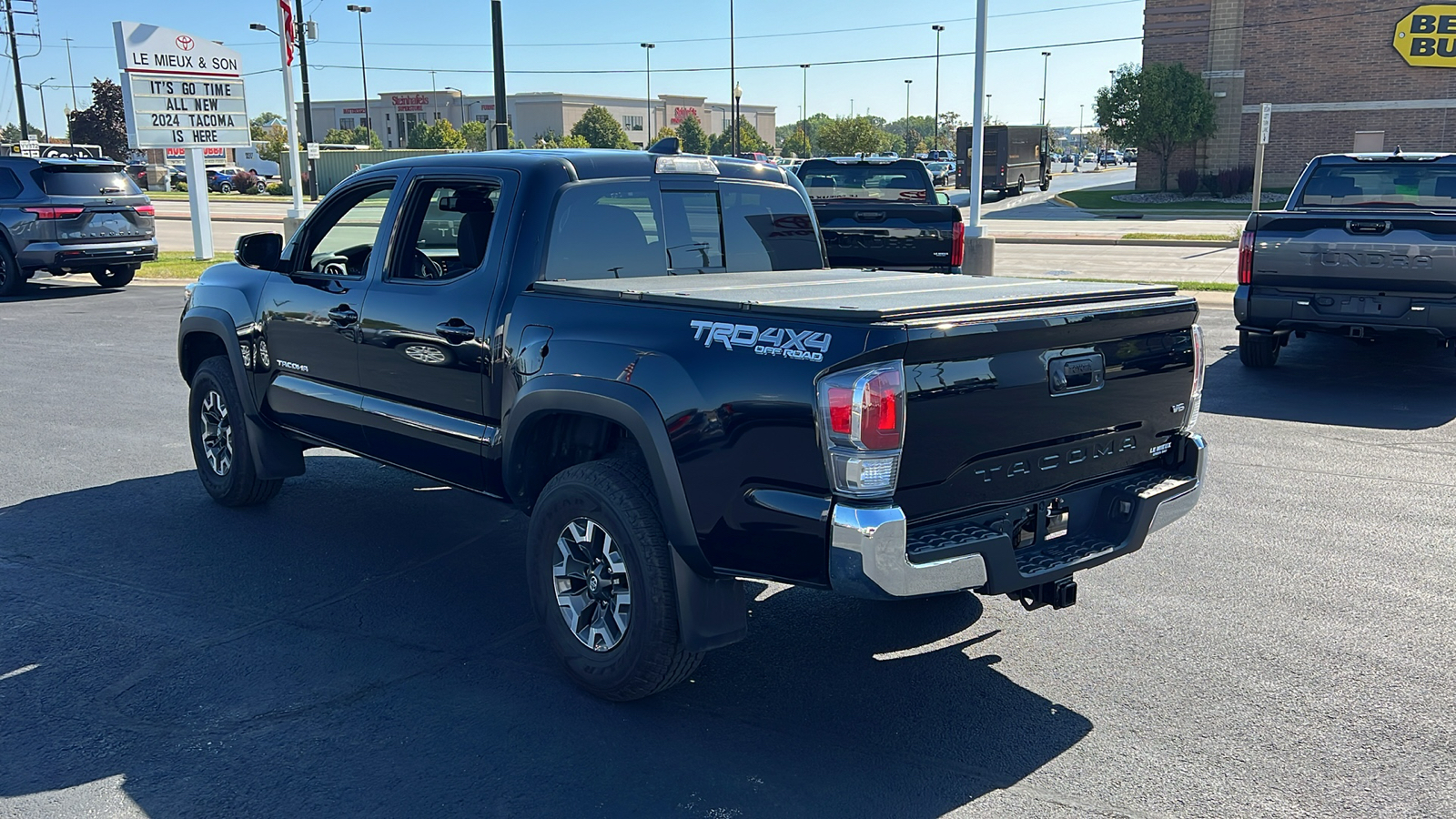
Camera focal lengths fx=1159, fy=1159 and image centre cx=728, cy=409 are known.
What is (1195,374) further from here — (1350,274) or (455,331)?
(1350,274)

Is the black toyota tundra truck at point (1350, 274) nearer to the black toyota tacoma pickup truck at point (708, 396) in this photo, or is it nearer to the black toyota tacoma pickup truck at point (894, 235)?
the black toyota tacoma pickup truck at point (894, 235)

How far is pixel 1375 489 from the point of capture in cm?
692

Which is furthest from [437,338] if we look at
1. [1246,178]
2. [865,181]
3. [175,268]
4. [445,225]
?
[1246,178]

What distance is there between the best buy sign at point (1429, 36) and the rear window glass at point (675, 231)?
47.1 m

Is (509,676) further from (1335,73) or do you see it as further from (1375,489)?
(1335,73)

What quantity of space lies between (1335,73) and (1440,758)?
48.5m

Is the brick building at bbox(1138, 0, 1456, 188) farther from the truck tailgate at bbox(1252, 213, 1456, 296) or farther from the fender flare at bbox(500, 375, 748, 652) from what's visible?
the fender flare at bbox(500, 375, 748, 652)

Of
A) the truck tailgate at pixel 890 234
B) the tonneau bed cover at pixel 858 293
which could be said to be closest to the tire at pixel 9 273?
the truck tailgate at pixel 890 234

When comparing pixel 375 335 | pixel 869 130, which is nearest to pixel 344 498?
pixel 375 335

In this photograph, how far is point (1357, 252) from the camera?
30.7 feet

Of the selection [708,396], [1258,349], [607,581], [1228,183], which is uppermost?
[1228,183]

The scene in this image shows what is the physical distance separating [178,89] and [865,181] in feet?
49.2

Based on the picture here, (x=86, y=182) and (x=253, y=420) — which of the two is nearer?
(x=253, y=420)

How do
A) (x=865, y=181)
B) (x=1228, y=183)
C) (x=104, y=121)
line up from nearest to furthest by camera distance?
(x=865, y=181) → (x=1228, y=183) → (x=104, y=121)
